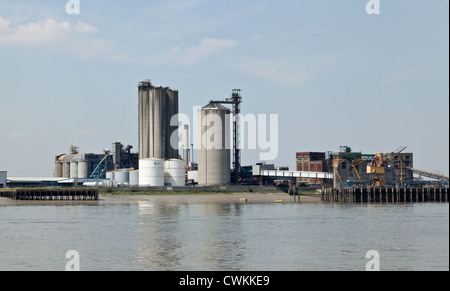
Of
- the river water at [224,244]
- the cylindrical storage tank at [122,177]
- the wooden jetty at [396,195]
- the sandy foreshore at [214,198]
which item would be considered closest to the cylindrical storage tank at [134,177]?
the cylindrical storage tank at [122,177]

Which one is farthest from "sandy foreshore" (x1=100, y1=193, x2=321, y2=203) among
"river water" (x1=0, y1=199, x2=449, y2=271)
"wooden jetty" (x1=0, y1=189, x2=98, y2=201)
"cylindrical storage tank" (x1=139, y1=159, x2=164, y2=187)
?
"river water" (x1=0, y1=199, x2=449, y2=271)

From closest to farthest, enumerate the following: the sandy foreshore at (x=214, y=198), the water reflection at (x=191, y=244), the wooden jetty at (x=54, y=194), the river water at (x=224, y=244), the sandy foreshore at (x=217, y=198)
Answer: the river water at (x=224, y=244), the water reflection at (x=191, y=244), the wooden jetty at (x=54, y=194), the sandy foreshore at (x=214, y=198), the sandy foreshore at (x=217, y=198)

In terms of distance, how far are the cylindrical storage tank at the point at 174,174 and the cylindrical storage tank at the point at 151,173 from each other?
4.28 meters

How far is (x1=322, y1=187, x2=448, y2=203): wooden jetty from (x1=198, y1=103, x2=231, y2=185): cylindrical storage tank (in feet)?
161

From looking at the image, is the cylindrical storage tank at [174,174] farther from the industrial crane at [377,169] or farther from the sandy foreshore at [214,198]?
the industrial crane at [377,169]

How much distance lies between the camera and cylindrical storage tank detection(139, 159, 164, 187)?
606 feet

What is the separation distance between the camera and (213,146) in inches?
7470

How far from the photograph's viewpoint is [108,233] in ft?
214

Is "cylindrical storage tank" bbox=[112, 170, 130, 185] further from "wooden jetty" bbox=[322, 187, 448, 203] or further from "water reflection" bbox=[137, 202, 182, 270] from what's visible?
"water reflection" bbox=[137, 202, 182, 270]

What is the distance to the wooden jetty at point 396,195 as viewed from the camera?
14838cm
